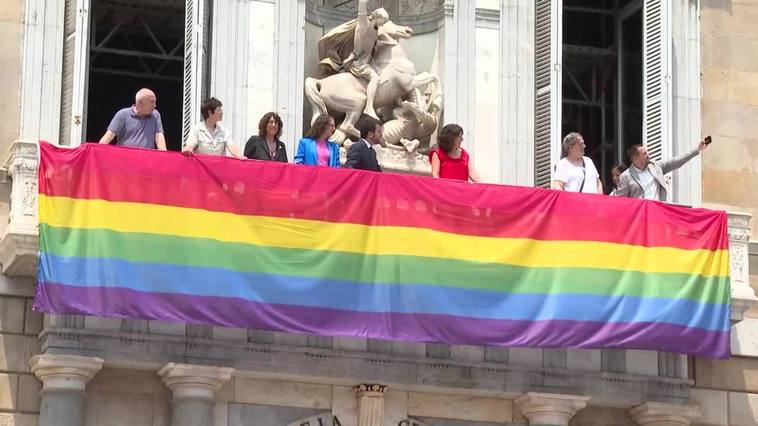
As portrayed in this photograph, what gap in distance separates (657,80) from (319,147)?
202 inches

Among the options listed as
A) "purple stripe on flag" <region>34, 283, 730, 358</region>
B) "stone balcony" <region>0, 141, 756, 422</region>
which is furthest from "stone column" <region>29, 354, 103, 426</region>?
"purple stripe on flag" <region>34, 283, 730, 358</region>

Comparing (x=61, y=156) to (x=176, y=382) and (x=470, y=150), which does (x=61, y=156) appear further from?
(x=470, y=150)

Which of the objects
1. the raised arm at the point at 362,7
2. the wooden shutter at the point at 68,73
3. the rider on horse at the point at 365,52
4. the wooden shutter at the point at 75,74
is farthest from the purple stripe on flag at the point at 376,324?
the raised arm at the point at 362,7

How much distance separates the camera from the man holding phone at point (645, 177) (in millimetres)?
28797

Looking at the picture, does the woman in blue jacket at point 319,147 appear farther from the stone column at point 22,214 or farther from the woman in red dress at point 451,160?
the stone column at point 22,214

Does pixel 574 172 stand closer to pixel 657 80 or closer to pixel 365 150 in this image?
pixel 657 80

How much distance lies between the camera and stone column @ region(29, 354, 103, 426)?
2617cm

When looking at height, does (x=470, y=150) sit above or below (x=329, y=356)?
above

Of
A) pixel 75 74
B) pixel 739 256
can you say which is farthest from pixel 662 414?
pixel 75 74

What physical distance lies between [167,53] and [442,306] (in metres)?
11.9

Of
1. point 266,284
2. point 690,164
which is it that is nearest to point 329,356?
point 266,284

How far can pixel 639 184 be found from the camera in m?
28.8

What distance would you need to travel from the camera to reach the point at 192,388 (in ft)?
87.4

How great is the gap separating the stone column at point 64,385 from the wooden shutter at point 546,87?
22.2 feet
